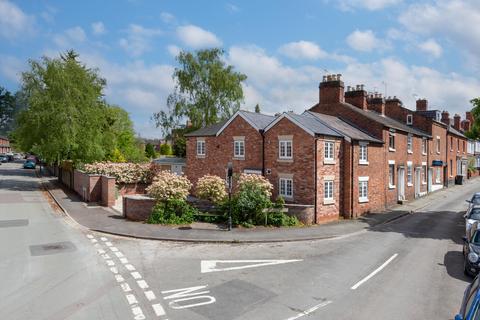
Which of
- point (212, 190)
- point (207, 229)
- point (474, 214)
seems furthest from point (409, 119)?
point (207, 229)

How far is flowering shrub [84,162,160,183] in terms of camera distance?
98.3ft

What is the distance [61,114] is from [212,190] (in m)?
19.8

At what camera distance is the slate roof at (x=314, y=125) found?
2189 cm

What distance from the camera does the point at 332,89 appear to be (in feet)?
99.7

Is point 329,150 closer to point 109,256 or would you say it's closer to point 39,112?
point 109,256

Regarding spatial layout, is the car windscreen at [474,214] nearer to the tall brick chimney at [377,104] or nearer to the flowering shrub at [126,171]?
the tall brick chimney at [377,104]

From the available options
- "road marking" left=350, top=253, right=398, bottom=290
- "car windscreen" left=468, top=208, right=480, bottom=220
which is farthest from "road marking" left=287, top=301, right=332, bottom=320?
"car windscreen" left=468, top=208, right=480, bottom=220

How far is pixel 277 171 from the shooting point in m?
23.3

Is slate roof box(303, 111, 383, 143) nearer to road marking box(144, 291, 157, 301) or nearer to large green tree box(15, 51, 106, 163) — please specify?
road marking box(144, 291, 157, 301)

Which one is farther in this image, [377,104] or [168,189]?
[377,104]

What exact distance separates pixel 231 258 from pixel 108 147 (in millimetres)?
28855

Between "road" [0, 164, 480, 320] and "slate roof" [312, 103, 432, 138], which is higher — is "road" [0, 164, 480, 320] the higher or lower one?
the lower one

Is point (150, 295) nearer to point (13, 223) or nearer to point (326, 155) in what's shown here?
point (13, 223)

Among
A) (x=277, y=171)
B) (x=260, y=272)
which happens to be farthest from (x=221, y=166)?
(x=260, y=272)
